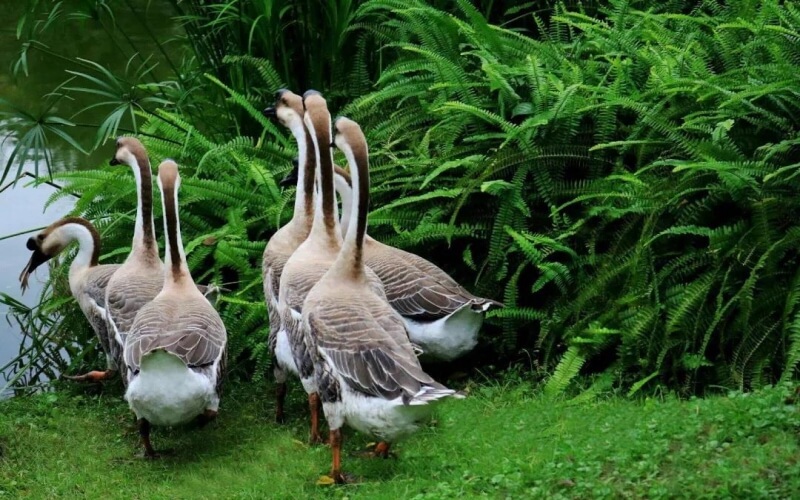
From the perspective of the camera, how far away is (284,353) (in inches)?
291

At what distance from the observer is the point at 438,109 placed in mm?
8812

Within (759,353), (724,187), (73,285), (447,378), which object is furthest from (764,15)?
(73,285)

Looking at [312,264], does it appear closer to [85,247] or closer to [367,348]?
[367,348]

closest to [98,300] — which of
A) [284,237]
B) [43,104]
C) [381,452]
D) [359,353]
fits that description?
[284,237]

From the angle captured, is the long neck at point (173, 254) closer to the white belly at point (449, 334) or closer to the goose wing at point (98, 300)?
the goose wing at point (98, 300)

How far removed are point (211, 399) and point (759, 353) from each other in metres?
3.55

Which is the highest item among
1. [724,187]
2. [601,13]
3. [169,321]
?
[601,13]

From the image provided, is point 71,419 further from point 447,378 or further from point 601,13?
point 601,13

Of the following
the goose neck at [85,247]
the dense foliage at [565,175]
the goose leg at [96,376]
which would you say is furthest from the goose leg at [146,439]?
the goose neck at [85,247]

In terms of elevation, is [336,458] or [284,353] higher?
[284,353]

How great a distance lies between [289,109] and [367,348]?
2.82 metres

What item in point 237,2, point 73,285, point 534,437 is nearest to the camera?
point 534,437

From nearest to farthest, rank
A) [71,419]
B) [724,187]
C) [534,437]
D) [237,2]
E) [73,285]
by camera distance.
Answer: [534,437], [724,187], [71,419], [73,285], [237,2]

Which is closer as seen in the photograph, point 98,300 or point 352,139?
point 352,139
